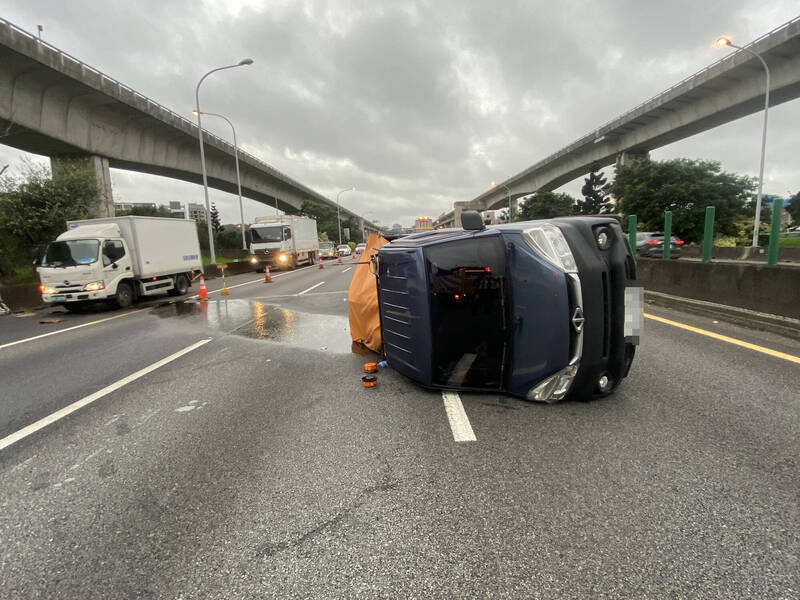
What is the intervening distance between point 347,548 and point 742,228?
37.8 meters

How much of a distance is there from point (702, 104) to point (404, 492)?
32.4 m

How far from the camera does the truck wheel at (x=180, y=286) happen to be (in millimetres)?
14849

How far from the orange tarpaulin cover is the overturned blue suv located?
169cm

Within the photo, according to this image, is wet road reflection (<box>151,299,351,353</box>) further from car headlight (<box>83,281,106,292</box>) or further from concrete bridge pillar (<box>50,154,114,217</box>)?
concrete bridge pillar (<box>50,154,114,217</box>)

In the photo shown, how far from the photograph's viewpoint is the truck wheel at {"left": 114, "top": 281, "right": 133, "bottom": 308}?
1184cm

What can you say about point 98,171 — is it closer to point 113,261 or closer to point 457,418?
point 113,261

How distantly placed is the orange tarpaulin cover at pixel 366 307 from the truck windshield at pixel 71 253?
957 cm

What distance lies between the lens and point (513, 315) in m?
3.21

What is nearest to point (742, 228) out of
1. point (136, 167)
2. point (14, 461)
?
point (14, 461)

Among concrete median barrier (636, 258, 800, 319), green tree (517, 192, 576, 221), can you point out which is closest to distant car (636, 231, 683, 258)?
concrete median barrier (636, 258, 800, 319)

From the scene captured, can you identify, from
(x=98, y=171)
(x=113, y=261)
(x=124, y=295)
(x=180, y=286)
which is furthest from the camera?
(x=98, y=171)

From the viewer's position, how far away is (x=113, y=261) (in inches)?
456

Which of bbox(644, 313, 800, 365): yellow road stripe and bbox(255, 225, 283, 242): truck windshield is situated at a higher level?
bbox(255, 225, 283, 242): truck windshield

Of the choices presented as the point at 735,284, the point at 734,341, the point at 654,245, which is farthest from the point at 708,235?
the point at 654,245
